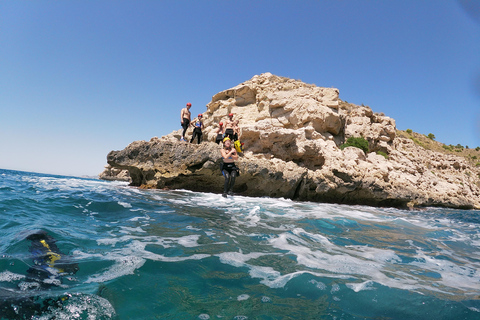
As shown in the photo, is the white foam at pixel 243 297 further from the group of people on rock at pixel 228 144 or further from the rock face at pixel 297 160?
the rock face at pixel 297 160

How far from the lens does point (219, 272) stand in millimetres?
2834

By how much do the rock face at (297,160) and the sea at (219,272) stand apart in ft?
19.9

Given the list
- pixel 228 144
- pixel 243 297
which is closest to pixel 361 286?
pixel 243 297

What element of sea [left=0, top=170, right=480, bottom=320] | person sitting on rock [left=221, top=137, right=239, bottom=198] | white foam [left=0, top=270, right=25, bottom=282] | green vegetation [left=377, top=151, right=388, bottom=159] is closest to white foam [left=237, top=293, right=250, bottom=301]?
sea [left=0, top=170, right=480, bottom=320]

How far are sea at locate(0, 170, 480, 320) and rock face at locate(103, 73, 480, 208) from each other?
6.05 metres

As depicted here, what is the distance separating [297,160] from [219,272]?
11.2m

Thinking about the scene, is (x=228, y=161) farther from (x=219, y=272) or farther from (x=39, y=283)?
(x=39, y=283)

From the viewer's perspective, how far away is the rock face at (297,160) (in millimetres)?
11367

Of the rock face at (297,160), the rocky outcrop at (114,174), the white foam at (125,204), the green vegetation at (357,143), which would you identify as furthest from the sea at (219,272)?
the rocky outcrop at (114,174)

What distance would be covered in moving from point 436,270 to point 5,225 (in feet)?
21.5

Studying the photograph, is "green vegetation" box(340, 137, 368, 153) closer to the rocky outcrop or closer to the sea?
the sea

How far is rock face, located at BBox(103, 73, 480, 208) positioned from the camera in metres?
11.4

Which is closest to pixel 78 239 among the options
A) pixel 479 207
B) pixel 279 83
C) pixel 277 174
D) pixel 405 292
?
pixel 405 292

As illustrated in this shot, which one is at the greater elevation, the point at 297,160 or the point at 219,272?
the point at 297,160
